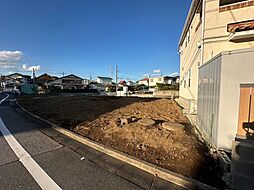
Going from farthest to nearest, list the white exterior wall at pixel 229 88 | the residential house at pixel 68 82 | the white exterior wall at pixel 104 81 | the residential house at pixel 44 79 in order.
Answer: the white exterior wall at pixel 104 81 < the residential house at pixel 44 79 < the residential house at pixel 68 82 < the white exterior wall at pixel 229 88

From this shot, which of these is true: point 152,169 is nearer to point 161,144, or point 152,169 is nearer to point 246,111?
point 161,144

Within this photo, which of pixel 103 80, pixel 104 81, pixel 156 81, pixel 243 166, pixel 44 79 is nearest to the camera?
pixel 243 166

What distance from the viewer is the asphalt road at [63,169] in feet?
7.97

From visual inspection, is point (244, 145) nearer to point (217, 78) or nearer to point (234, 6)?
point (217, 78)

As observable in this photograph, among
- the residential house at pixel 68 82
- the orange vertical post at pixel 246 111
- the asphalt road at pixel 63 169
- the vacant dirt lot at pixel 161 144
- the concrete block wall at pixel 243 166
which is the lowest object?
the asphalt road at pixel 63 169

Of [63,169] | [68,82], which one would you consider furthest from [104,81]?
[63,169]

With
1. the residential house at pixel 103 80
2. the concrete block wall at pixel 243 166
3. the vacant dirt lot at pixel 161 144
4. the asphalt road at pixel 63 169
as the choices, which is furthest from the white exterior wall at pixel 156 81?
the concrete block wall at pixel 243 166

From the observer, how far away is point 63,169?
285 cm

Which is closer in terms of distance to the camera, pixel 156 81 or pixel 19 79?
pixel 19 79

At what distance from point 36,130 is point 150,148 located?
13.4 ft

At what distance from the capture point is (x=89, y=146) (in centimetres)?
393

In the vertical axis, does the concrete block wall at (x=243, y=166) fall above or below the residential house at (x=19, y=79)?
below

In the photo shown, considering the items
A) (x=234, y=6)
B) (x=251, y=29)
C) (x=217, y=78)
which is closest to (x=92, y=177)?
(x=217, y=78)

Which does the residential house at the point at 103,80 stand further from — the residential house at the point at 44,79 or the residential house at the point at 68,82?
the residential house at the point at 44,79
